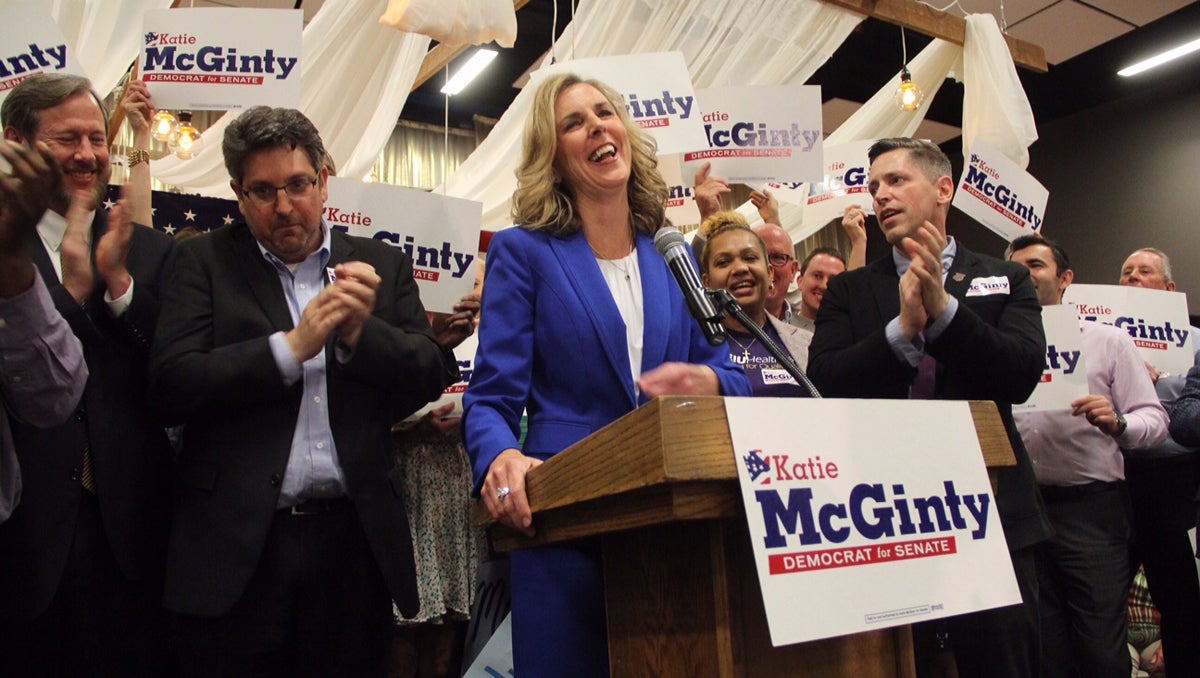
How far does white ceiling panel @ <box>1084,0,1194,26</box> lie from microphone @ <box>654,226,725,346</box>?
6439 millimetres

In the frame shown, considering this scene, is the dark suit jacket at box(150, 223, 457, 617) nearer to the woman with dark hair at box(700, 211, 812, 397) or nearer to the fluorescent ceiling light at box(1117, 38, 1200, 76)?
the woman with dark hair at box(700, 211, 812, 397)

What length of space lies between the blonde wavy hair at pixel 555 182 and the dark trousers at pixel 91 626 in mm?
930

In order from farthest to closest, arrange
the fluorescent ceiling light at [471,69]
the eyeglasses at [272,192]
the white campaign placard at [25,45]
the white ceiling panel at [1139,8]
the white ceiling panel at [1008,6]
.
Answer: the fluorescent ceiling light at [471,69], the white ceiling panel at [1139,8], the white ceiling panel at [1008,6], the white campaign placard at [25,45], the eyeglasses at [272,192]

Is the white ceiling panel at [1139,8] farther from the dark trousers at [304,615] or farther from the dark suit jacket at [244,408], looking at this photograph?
the dark trousers at [304,615]

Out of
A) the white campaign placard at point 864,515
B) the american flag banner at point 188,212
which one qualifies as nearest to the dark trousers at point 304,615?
the white campaign placard at point 864,515

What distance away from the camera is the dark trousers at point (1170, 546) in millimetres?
3480

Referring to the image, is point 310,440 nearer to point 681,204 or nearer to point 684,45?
point 681,204

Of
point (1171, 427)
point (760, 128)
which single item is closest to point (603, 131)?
point (760, 128)

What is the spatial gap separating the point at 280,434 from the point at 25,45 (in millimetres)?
1719

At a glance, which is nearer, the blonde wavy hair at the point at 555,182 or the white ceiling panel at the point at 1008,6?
the blonde wavy hair at the point at 555,182

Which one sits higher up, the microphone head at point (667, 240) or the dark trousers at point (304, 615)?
the microphone head at point (667, 240)

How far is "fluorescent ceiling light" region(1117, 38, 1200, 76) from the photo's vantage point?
692 centimetres

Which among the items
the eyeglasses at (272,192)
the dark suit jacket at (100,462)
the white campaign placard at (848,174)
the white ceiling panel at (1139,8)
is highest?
the white ceiling panel at (1139,8)

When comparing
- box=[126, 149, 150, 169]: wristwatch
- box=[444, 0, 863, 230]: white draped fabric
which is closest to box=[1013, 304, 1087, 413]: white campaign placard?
box=[444, 0, 863, 230]: white draped fabric
